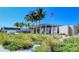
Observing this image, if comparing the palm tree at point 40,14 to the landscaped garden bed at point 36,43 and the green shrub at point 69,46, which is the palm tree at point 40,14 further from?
the green shrub at point 69,46

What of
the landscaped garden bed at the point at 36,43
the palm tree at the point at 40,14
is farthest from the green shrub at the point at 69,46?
the palm tree at the point at 40,14

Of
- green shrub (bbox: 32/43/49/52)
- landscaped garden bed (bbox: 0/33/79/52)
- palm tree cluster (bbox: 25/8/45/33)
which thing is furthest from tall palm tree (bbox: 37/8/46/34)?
green shrub (bbox: 32/43/49/52)

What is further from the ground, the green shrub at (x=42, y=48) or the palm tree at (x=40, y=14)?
the palm tree at (x=40, y=14)

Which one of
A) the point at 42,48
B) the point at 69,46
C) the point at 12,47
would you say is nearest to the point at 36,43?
the point at 42,48

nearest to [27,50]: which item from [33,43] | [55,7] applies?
[33,43]

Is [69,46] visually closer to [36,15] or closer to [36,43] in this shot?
[36,43]

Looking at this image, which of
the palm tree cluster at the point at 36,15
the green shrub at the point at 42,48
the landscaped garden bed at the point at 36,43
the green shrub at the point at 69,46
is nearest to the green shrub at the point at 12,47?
the landscaped garden bed at the point at 36,43

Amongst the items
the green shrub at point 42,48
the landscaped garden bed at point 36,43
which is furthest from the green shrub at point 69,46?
the green shrub at point 42,48

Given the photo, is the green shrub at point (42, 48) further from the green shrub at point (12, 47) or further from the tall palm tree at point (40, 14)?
the tall palm tree at point (40, 14)

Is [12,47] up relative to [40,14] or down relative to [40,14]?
down

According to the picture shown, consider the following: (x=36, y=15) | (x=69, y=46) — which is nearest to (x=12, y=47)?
(x=36, y=15)
